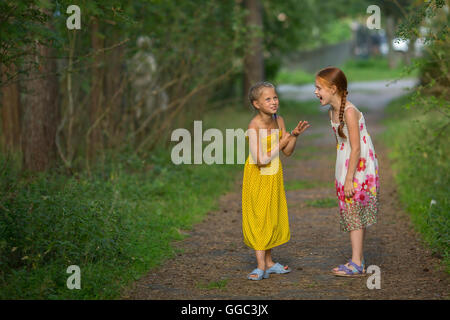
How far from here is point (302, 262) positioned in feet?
21.5

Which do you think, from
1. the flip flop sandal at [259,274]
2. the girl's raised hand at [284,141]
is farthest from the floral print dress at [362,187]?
the flip flop sandal at [259,274]

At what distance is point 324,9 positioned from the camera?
3628cm

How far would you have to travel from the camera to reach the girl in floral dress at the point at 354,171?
19.3ft

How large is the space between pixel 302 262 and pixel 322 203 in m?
2.91

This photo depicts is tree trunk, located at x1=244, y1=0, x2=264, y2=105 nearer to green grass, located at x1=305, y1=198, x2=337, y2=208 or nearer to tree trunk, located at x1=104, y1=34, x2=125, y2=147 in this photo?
tree trunk, located at x1=104, y1=34, x2=125, y2=147

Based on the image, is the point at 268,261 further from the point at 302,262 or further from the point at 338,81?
the point at 338,81

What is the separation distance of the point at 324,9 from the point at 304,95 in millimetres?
7562

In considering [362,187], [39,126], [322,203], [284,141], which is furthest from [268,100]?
[39,126]

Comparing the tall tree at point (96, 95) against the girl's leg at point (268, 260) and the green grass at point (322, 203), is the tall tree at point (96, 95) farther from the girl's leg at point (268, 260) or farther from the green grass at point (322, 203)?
the girl's leg at point (268, 260)

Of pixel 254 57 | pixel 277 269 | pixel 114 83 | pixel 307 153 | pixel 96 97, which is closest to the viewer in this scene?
pixel 277 269

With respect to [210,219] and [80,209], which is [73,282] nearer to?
[80,209]

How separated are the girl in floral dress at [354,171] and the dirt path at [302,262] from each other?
40 cm
